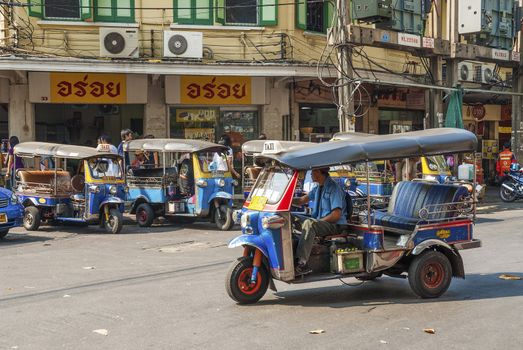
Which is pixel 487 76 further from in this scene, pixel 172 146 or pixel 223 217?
pixel 172 146

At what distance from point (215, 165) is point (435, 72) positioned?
890 cm

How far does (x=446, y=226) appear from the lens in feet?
26.1

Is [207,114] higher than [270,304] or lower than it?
higher

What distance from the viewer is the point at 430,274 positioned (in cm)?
772

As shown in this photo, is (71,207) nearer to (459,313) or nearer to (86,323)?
(86,323)

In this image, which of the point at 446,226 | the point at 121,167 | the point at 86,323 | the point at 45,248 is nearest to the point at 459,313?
the point at 446,226

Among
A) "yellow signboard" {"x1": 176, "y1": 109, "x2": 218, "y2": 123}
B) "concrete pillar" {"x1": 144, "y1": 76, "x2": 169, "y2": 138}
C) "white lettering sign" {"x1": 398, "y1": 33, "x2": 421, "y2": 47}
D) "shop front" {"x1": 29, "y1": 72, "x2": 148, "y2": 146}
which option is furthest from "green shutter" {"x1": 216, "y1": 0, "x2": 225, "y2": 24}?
"white lettering sign" {"x1": 398, "y1": 33, "x2": 421, "y2": 47}

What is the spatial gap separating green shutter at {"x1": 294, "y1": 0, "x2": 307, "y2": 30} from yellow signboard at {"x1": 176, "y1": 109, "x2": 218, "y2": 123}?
3763 millimetres

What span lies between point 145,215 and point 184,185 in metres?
1.12

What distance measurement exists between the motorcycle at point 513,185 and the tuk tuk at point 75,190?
12.8 m

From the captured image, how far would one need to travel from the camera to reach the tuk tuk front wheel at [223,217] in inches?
567

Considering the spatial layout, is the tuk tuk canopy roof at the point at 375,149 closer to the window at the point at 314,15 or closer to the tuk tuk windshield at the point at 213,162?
the tuk tuk windshield at the point at 213,162

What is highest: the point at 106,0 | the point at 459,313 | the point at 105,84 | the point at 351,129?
the point at 106,0

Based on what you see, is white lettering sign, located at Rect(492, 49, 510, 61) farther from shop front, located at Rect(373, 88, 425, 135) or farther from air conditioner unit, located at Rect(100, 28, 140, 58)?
air conditioner unit, located at Rect(100, 28, 140, 58)
